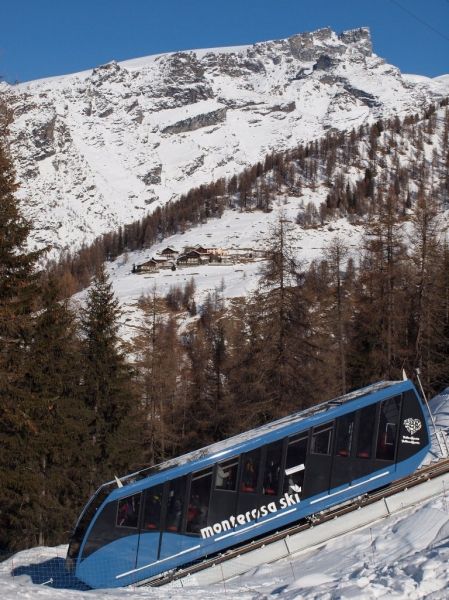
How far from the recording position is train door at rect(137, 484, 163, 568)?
46.1ft

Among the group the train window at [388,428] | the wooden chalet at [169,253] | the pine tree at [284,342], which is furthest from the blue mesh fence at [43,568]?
the wooden chalet at [169,253]

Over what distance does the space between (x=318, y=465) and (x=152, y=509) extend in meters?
3.98

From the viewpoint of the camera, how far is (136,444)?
30.8m

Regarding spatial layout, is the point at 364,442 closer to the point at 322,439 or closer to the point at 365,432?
the point at 365,432

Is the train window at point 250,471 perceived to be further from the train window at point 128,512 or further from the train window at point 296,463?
the train window at point 128,512

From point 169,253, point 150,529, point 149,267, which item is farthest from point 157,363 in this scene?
point 169,253

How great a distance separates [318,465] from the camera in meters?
14.6

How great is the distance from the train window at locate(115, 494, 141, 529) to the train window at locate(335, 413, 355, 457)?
4839 millimetres

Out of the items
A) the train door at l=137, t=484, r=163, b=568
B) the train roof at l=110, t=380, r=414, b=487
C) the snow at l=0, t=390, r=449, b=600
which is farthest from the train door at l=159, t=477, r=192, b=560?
the snow at l=0, t=390, r=449, b=600

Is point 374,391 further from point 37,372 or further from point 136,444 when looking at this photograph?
point 136,444

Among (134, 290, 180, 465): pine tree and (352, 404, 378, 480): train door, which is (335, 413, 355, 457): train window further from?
(134, 290, 180, 465): pine tree

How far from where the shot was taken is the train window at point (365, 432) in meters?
14.7

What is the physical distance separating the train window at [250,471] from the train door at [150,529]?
1982 millimetres

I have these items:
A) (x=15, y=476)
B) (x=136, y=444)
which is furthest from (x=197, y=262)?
(x=15, y=476)
